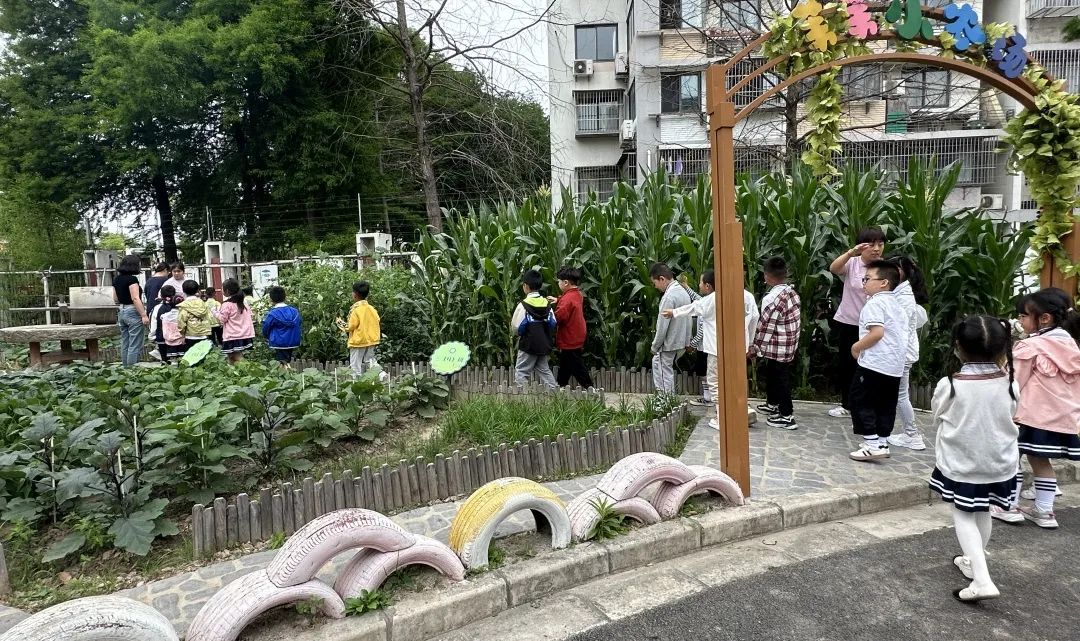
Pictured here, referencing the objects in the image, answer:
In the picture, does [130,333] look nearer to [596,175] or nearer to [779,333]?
[779,333]

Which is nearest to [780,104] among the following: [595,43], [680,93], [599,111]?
[680,93]

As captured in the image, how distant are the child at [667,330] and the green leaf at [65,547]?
505cm

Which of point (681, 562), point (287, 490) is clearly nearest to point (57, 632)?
point (287, 490)

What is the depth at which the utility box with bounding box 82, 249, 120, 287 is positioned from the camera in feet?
52.0

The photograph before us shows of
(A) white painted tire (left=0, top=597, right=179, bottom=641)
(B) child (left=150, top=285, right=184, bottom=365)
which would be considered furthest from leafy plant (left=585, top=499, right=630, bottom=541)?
(B) child (left=150, top=285, right=184, bottom=365)

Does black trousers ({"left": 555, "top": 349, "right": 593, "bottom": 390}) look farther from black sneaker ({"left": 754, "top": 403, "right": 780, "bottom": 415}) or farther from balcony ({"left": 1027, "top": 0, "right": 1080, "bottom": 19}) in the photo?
balcony ({"left": 1027, "top": 0, "right": 1080, "bottom": 19})

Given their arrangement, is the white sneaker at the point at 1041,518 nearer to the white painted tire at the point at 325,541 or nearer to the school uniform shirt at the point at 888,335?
the school uniform shirt at the point at 888,335

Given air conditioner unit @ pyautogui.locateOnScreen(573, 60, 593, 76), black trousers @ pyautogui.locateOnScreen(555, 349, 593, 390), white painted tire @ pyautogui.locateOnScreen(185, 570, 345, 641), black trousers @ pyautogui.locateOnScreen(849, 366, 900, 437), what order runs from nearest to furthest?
white painted tire @ pyautogui.locateOnScreen(185, 570, 345, 641)
black trousers @ pyautogui.locateOnScreen(849, 366, 900, 437)
black trousers @ pyautogui.locateOnScreen(555, 349, 593, 390)
air conditioner unit @ pyautogui.locateOnScreen(573, 60, 593, 76)

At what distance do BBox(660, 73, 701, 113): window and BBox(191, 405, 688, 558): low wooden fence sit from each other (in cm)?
1754

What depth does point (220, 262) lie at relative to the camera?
14312 mm

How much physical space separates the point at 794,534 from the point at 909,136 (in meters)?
18.9

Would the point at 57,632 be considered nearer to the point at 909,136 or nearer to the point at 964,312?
the point at 964,312

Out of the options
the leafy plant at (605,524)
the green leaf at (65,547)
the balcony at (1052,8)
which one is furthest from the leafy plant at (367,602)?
the balcony at (1052,8)

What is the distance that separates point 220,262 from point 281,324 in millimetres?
7564
